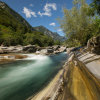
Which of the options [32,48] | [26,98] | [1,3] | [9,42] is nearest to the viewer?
[26,98]

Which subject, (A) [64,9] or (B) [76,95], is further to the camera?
(A) [64,9]

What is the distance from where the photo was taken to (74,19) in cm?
1728

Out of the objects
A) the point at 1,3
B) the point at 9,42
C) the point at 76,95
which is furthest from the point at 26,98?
the point at 1,3

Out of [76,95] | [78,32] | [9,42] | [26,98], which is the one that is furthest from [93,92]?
[9,42]

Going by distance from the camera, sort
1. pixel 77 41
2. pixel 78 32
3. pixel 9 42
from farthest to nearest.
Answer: pixel 9 42 → pixel 77 41 → pixel 78 32

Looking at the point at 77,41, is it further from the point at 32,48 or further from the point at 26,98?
the point at 32,48

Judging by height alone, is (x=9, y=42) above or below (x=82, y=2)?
below

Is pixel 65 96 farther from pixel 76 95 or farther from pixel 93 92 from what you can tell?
pixel 93 92

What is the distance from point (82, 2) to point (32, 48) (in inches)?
1168

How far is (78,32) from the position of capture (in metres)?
18.0

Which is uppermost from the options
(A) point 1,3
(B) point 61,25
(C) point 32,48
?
(A) point 1,3

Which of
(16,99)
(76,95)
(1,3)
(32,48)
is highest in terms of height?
(1,3)

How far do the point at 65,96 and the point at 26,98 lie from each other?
2.71 meters

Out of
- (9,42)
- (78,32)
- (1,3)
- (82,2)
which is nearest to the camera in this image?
(82,2)
